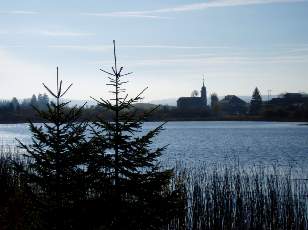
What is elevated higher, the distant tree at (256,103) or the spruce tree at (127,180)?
the distant tree at (256,103)

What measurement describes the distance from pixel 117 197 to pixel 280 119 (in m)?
110

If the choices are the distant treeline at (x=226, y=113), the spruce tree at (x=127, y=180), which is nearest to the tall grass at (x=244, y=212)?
the spruce tree at (x=127, y=180)

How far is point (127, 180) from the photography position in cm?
713

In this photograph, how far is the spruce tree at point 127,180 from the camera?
6.94m

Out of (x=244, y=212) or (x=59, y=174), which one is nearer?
(x=59, y=174)

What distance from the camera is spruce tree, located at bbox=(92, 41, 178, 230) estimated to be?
694 cm

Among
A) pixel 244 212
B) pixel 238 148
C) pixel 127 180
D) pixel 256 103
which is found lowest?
pixel 238 148

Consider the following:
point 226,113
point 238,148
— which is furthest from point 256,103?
point 238,148

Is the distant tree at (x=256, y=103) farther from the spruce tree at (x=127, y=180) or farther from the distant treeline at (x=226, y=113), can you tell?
the spruce tree at (x=127, y=180)

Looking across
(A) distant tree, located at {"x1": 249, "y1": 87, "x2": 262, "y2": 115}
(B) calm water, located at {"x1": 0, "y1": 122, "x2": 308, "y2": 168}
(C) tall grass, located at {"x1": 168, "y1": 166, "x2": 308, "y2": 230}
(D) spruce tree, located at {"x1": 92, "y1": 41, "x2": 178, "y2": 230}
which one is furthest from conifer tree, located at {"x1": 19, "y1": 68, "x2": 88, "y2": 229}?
(A) distant tree, located at {"x1": 249, "y1": 87, "x2": 262, "y2": 115}

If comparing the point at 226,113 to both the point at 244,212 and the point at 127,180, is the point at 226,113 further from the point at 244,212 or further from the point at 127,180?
the point at 127,180

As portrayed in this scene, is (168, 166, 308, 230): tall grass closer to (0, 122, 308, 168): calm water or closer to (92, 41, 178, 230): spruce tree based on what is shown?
(0, 122, 308, 168): calm water

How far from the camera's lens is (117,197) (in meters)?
7.00

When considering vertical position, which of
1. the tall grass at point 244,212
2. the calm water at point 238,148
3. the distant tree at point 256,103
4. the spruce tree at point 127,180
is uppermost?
the distant tree at point 256,103
